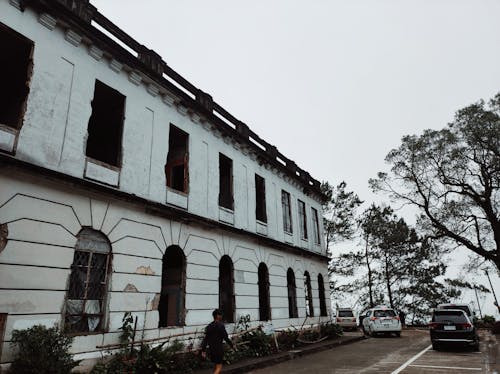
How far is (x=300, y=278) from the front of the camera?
18766mm

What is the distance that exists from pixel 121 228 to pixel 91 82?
4.03m

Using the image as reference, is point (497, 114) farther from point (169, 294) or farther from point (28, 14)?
point (28, 14)

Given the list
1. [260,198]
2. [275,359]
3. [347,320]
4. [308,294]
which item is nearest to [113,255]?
[275,359]

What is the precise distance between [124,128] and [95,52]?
2.17 metres

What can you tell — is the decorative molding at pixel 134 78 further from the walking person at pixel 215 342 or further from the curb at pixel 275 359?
the curb at pixel 275 359

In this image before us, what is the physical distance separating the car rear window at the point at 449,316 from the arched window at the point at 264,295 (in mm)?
7020

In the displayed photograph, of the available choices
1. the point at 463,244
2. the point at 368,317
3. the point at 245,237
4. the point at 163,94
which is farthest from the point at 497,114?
the point at 163,94

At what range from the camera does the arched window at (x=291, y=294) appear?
1756 cm

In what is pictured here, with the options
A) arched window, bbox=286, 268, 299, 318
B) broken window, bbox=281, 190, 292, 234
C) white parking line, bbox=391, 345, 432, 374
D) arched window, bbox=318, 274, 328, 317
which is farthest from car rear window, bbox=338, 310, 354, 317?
white parking line, bbox=391, 345, 432, 374

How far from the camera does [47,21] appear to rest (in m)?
8.54

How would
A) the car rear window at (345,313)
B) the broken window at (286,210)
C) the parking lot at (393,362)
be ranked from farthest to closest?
1. the car rear window at (345,313)
2. the broken window at (286,210)
3. the parking lot at (393,362)

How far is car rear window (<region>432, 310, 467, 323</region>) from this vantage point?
14.2 m

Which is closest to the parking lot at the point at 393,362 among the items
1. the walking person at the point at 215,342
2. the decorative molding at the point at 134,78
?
the walking person at the point at 215,342

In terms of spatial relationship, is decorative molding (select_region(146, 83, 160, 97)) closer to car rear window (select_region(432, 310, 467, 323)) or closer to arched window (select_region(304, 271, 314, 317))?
arched window (select_region(304, 271, 314, 317))
